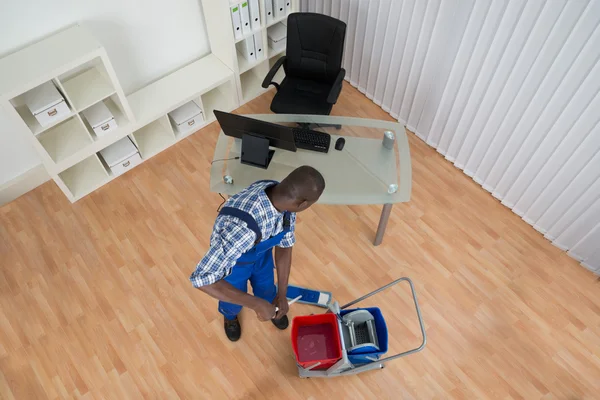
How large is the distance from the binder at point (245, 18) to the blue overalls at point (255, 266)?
2.00 meters

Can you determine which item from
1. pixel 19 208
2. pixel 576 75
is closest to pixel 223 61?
pixel 19 208

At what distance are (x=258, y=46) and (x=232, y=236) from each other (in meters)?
2.44

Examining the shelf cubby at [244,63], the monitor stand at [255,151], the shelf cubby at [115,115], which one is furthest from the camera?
the shelf cubby at [244,63]

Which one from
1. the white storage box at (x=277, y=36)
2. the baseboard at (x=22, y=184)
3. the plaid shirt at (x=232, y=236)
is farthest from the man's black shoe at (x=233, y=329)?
the white storage box at (x=277, y=36)

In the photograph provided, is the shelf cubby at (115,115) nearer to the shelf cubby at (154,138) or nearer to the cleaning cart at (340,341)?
the shelf cubby at (154,138)

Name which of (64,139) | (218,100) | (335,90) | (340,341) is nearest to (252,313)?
(340,341)

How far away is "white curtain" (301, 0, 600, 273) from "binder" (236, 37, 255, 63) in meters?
0.78

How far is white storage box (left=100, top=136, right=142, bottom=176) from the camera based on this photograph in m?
3.63

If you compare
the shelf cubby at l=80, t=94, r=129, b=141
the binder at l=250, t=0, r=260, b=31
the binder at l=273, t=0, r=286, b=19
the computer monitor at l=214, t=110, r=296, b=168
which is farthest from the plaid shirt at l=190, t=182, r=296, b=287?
the binder at l=273, t=0, r=286, b=19

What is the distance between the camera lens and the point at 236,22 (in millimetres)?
3539

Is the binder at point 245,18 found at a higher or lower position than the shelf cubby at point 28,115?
higher

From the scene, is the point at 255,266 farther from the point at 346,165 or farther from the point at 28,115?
the point at 28,115

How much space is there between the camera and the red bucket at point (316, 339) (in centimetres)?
269

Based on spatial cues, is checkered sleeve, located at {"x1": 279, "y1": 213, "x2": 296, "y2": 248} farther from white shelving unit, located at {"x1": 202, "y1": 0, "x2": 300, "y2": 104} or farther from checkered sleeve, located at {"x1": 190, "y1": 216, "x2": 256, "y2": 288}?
white shelving unit, located at {"x1": 202, "y1": 0, "x2": 300, "y2": 104}
